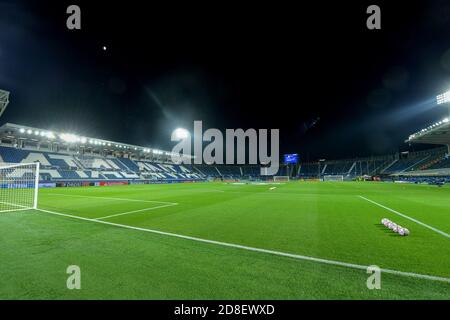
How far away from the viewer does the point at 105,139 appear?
5084 cm

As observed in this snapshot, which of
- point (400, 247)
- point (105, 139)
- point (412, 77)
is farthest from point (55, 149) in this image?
point (412, 77)

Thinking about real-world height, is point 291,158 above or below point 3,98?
below

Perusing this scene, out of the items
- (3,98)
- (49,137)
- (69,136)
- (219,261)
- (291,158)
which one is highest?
(3,98)

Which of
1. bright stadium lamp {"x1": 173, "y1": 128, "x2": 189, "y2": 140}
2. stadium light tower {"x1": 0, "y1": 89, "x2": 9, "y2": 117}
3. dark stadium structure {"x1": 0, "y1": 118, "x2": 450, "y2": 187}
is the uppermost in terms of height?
bright stadium lamp {"x1": 173, "y1": 128, "x2": 189, "y2": 140}

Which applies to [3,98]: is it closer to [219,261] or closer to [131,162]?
[219,261]

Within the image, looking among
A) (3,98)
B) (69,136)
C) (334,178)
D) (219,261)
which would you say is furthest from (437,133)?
(69,136)

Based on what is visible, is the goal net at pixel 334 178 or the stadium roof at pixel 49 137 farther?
the goal net at pixel 334 178

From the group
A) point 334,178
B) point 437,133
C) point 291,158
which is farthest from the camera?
point 334,178

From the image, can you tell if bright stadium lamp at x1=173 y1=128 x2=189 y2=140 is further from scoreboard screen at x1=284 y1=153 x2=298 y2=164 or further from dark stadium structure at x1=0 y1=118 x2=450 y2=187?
scoreboard screen at x1=284 y1=153 x2=298 y2=164

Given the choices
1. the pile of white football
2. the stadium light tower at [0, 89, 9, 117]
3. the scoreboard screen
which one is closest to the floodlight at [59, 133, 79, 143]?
the stadium light tower at [0, 89, 9, 117]

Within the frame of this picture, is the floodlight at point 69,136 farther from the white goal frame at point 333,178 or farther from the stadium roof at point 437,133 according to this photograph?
the white goal frame at point 333,178

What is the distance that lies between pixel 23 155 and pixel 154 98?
31277 millimetres

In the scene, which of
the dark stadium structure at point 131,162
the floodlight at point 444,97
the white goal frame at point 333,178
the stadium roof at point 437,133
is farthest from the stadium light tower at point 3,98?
the white goal frame at point 333,178
